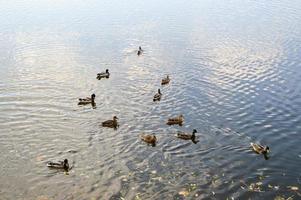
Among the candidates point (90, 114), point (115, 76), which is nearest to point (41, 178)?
point (90, 114)

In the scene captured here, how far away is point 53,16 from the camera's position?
238 ft

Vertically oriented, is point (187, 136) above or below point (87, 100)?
below

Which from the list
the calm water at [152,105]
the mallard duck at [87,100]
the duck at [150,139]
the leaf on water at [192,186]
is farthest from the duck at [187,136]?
the mallard duck at [87,100]

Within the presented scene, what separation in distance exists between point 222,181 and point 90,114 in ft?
46.1

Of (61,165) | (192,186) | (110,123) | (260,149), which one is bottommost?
(192,186)

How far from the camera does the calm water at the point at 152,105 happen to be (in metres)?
25.0

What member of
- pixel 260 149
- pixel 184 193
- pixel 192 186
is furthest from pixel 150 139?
pixel 260 149

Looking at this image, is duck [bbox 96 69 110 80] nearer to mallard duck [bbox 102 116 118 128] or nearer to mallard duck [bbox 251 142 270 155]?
mallard duck [bbox 102 116 118 128]

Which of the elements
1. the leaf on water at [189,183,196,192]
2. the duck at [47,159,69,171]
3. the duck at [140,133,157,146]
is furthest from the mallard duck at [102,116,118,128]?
the leaf on water at [189,183,196,192]

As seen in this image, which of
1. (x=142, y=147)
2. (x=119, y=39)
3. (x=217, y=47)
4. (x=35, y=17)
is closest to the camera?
(x=142, y=147)

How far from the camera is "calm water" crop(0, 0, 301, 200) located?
81.9 feet

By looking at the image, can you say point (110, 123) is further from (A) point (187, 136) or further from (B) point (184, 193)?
(B) point (184, 193)

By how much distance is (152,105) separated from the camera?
117 feet

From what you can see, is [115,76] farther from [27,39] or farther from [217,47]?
[27,39]
